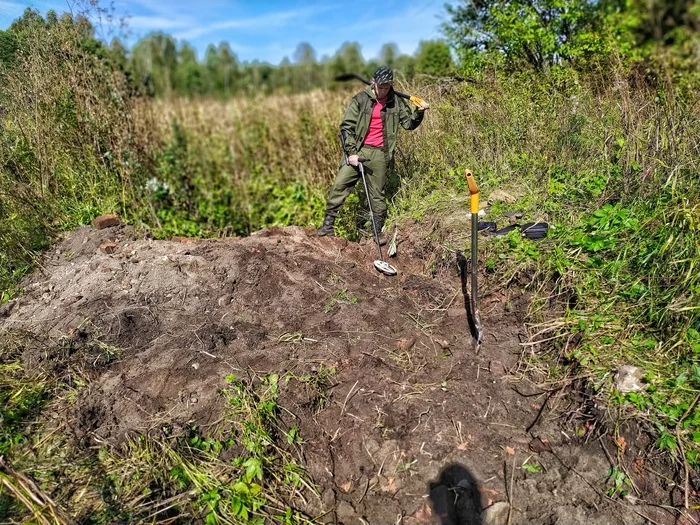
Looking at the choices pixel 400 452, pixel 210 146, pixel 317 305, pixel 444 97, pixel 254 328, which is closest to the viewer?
pixel 400 452

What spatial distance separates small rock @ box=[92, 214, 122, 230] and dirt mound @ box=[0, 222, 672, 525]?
26 cm

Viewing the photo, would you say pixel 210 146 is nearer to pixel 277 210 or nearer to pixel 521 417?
pixel 277 210

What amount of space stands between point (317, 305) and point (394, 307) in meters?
0.69

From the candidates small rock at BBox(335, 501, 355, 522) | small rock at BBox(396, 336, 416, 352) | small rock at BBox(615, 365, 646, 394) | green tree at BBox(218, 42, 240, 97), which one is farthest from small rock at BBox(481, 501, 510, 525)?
green tree at BBox(218, 42, 240, 97)

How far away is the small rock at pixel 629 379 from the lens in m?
Result: 3.00

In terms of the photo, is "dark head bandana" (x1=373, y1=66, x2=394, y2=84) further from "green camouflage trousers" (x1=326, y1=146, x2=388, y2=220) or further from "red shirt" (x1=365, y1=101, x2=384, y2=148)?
"green camouflage trousers" (x1=326, y1=146, x2=388, y2=220)

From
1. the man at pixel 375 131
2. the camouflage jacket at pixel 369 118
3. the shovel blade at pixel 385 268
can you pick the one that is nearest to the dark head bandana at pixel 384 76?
the man at pixel 375 131

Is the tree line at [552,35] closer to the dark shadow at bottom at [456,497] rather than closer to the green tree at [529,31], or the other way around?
the green tree at [529,31]

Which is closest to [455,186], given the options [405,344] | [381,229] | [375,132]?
[381,229]

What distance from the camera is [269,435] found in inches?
114

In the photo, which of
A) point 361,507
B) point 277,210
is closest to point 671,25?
point 361,507

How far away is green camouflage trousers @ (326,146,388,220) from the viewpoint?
5.13 metres

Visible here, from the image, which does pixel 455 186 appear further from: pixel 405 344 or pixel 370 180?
pixel 405 344

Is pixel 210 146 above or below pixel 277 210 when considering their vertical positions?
above
